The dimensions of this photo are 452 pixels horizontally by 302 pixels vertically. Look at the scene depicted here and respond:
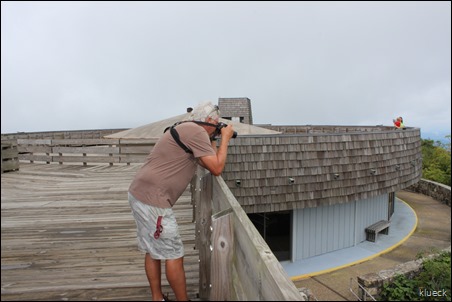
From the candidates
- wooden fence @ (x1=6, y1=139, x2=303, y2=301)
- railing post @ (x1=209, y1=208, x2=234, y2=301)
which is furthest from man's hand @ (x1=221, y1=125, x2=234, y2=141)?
railing post @ (x1=209, y1=208, x2=234, y2=301)

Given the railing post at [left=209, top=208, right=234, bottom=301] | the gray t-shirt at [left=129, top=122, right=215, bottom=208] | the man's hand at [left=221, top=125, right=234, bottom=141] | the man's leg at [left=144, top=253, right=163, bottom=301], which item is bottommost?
the man's leg at [left=144, top=253, right=163, bottom=301]

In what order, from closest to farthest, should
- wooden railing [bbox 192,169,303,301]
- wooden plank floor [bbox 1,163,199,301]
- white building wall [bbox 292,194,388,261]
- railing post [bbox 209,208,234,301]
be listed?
wooden railing [bbox 192,169,303,301], railing post [bbox 209,208,234,301], wooden plank floor [bbox 1,163,199,301], white building wall [bbox 292,194,388,261]

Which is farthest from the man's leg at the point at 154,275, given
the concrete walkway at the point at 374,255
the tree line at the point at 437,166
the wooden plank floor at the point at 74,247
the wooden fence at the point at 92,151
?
the tree line at the point at 437,166

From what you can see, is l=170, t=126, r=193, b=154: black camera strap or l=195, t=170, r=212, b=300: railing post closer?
l=170, t=126, r=193, b=154: black camera strap

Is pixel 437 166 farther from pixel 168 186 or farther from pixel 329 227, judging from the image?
pixel 168 186

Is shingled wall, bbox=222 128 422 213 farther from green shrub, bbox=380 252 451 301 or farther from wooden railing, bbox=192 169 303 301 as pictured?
wooden railing, bbox=192 169 303 301

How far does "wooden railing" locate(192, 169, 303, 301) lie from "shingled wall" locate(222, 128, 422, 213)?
722cm

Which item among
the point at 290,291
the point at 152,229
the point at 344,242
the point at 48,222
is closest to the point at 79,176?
the point at 48,222

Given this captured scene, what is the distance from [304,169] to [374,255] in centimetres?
522

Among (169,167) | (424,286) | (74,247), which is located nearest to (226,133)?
(169,167)

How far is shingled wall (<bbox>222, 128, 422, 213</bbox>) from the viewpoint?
33.0ft

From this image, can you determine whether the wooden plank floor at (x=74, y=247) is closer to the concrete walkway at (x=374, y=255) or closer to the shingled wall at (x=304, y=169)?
the shingled wall at (x=304, y=169)

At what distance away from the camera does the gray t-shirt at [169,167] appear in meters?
2.35

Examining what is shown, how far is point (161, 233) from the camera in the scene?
7.74ft
